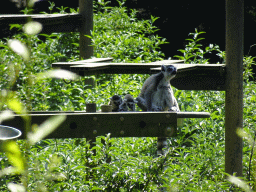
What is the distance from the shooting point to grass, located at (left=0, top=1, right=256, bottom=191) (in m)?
1.29

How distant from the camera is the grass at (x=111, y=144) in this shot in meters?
1.29

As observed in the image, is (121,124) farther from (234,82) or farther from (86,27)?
(86,27)

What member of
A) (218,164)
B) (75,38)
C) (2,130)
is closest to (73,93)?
(75,38)

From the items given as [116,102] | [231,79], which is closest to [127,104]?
[116,102]

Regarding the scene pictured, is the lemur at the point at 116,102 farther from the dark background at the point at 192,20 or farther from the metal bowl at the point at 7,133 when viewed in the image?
the dark background at the point at 192,20

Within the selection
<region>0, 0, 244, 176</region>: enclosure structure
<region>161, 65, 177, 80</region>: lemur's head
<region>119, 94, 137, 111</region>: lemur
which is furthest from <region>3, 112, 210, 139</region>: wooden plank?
<region>0, 0, 244, 176</region>: enclosure structure

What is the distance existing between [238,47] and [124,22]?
14.3 ft

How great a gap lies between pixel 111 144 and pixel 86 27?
2.55 metres

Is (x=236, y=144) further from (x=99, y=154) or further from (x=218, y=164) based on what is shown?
(x=99, y=154)

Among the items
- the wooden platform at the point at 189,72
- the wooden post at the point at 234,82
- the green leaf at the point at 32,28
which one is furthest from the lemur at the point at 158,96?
the green leaf at the point at 32,28

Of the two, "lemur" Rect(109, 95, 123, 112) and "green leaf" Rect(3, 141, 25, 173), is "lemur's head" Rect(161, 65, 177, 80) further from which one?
"green leaf" Rect(3, 141, 25, 173)

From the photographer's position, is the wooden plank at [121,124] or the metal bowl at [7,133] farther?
the wooden plank at [121,124]

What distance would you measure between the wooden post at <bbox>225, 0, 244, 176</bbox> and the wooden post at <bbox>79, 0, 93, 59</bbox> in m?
2.79

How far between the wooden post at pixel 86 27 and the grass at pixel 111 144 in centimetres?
14
